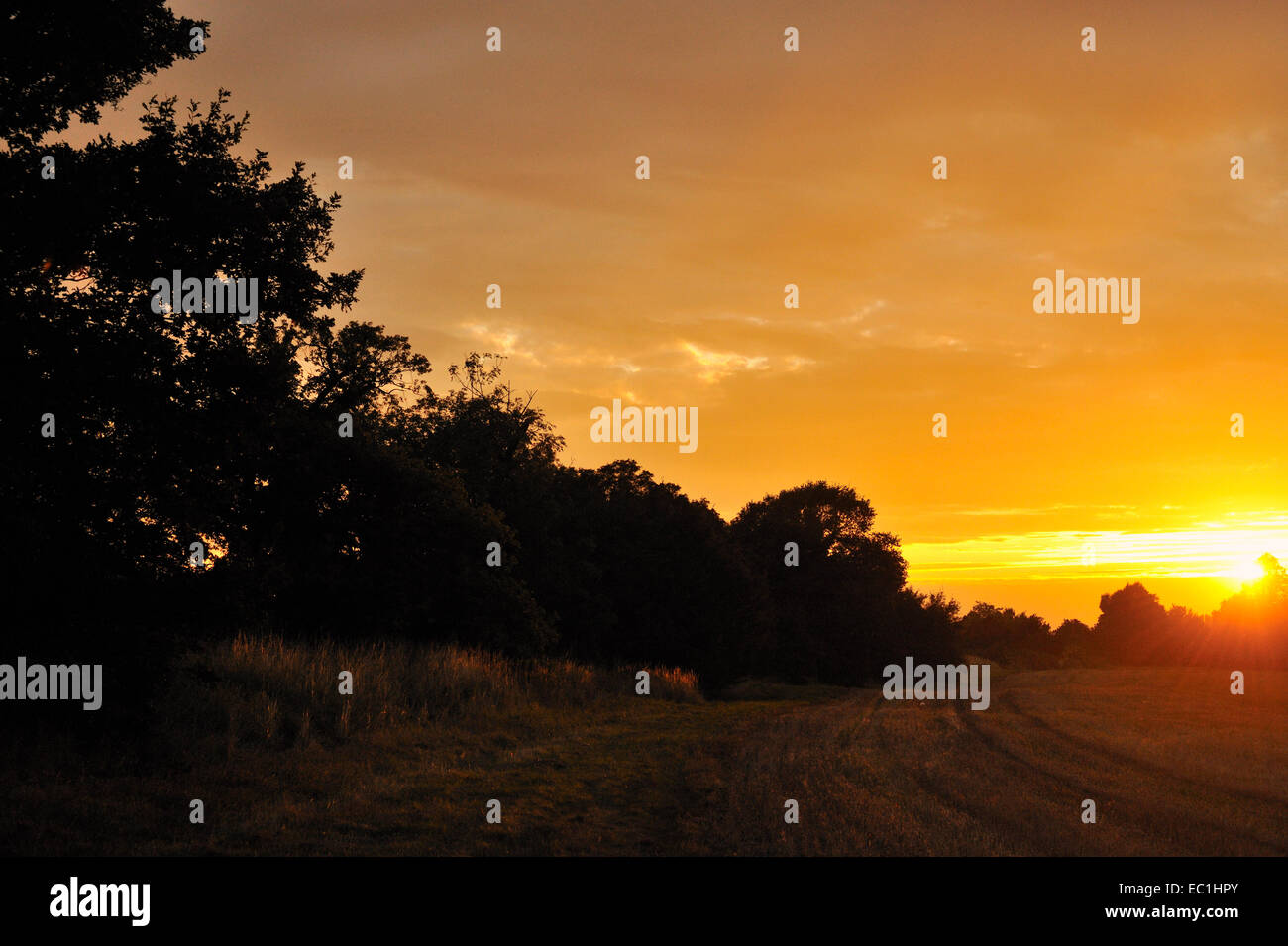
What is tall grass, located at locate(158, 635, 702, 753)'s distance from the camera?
14836mm

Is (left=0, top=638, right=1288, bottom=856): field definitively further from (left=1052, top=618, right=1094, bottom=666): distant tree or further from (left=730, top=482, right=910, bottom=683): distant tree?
(left=1052, top=618, right=1094, bottom=666): distant tree

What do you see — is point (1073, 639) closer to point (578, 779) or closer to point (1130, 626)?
point (1130, 626)

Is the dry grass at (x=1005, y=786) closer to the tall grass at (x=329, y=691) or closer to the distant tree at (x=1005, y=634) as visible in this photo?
the tall grass at (x=329, y=691)

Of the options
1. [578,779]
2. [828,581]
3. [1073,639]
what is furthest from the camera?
[1073,639]

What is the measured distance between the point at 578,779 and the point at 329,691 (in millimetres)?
6647

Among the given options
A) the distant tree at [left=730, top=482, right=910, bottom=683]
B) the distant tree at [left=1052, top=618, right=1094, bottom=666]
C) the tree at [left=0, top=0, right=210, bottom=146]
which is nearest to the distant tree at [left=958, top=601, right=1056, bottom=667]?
the distant tree at [left=1052, top=618, right=1094, bottom=666]

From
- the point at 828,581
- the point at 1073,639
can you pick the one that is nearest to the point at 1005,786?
the point at 828,581

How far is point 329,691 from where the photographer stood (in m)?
17.7

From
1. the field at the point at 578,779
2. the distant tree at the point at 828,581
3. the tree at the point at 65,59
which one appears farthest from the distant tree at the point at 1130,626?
the tree at the point at 65,59

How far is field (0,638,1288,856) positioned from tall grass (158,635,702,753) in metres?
0.05

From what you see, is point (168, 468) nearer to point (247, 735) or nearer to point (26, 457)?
point (26, 457)

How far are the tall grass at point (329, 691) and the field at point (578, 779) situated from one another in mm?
55
